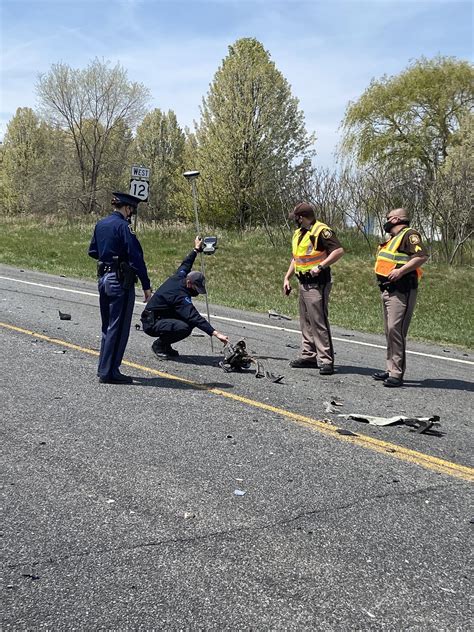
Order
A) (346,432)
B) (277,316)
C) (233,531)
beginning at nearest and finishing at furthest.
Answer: (233,531), (346,432), (277,316)

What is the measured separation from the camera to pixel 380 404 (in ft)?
23.6

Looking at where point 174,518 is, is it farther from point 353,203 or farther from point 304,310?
point 353,203

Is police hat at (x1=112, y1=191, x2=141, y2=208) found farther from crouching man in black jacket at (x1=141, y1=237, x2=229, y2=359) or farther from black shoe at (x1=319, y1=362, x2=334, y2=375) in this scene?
black shoe at (x1=319, y1=362, x2=334, y2=375)

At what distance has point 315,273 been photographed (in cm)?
866

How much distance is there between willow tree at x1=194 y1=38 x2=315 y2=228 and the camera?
35781mm

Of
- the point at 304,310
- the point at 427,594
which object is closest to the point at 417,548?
the point at 427,594

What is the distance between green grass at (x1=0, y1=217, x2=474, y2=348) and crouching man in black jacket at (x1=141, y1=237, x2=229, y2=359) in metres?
6.06

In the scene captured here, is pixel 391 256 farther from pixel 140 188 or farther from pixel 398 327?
pixel 140 188

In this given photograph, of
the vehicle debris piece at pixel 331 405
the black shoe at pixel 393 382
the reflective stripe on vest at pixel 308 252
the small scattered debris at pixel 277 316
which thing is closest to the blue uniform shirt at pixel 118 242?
the reflective stripe on vest at pixel 308 252

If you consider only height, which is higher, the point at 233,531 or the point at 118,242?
the point at 118,242

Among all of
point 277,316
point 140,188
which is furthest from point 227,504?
point 140,188

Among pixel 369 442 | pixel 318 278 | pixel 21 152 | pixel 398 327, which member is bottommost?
pixel 369 442

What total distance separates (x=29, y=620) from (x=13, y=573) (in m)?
0.41

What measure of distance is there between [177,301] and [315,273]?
5.60 feet
